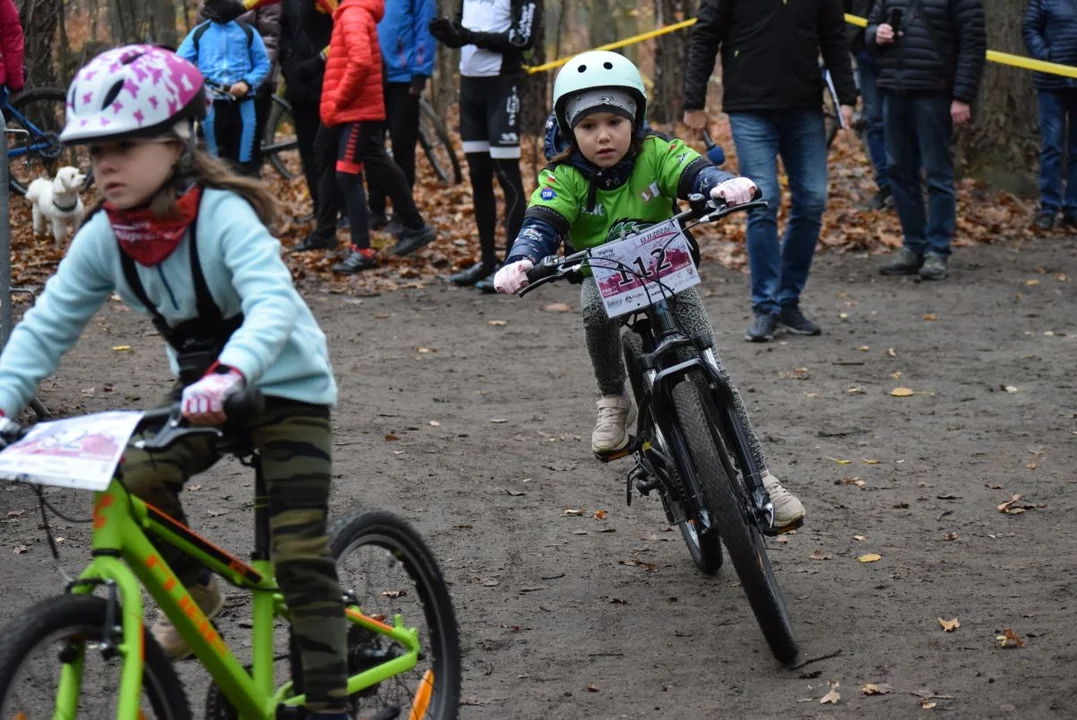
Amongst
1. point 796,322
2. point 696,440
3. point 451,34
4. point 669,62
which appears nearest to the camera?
point 696,440

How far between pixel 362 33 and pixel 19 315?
3.10 metres

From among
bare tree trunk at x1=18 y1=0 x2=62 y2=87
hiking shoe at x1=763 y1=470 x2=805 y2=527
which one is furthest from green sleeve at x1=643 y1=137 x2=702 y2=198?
bare tree trunk at x1=18 y1=0 x2=62 y2=87

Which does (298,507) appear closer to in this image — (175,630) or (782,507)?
(175,630)

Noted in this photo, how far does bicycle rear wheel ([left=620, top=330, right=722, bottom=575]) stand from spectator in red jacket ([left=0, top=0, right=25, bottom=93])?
6466mm

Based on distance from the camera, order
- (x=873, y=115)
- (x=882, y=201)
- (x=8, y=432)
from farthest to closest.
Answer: (x=882, y=201) → (x=873, y=115) → (x=8, y=432)

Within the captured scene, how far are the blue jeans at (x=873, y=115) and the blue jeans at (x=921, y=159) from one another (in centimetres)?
240

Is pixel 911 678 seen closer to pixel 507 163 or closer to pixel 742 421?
pixel 742 421

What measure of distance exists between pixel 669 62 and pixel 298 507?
16397 mm

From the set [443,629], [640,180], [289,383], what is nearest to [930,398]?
[640,180]

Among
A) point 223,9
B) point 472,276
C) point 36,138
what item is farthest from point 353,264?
point 36,138

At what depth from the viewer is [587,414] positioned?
7.93 metres

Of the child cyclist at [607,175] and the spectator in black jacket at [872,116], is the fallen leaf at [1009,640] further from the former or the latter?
the spectator in black jacket at [872,116]

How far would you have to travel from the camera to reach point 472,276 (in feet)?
37.0

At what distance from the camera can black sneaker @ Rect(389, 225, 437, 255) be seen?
39.6ft
